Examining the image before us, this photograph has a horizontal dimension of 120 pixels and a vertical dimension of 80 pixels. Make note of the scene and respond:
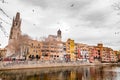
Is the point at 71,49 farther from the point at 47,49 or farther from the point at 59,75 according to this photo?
the point at 59,75

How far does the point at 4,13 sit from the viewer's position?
5539 millimetres

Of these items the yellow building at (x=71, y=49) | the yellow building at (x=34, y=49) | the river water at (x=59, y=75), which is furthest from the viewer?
the yellow building at (x=71, y=49)

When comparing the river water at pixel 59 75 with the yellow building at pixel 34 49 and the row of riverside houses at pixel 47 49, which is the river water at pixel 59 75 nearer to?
the row of riverside houses at pixel 47 49

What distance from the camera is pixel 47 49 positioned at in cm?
10512

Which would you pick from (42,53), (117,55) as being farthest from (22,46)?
(117,55)

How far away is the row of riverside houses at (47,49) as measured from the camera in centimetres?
8411

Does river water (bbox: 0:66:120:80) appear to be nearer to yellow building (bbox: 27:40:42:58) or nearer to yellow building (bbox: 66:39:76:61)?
yellow building (bbox: 27:40:42:58)

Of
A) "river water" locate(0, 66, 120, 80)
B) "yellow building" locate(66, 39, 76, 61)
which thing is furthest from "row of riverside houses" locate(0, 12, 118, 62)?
"river water" locate(0, 66, 120, 80)

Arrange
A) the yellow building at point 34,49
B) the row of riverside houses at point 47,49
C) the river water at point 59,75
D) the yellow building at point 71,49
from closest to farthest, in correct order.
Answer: the river water at point 59,75 → the row of riverside houses at point 47,49 → the yellow building at point 34,49 → the yellow building at point 71,49

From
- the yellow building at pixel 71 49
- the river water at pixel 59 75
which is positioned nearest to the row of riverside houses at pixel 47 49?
the yellow building at pixel 71 49

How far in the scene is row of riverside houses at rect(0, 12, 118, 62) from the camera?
8411 cm

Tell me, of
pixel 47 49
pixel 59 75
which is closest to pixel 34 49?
pixel 47 49

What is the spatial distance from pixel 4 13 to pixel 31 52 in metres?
93.6

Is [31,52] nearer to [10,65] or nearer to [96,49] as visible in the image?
[10,65]
